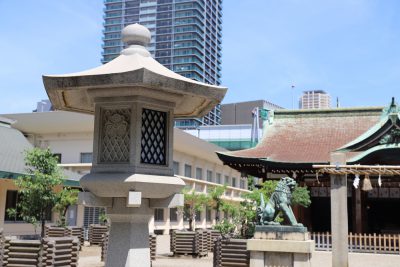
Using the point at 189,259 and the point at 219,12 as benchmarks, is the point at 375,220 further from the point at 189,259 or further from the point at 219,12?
the point at 219,12

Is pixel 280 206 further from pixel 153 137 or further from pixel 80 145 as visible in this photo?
pixel 80 145

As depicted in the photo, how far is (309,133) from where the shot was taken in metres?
23.9

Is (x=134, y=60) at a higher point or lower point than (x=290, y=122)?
lower

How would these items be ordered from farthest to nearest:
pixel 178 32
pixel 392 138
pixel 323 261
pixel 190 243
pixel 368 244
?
pixel 178 32, pixel 190 243, pixel 368 244, pixel 392 138, pixel 323 261

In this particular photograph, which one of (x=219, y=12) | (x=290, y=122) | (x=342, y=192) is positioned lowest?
(x=342, y=192)

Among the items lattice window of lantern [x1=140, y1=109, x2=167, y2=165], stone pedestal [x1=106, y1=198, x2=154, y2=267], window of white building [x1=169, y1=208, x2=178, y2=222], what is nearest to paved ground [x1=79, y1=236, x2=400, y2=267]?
stone pedestal [x1=106, y1=198, x2=154, y2=267]

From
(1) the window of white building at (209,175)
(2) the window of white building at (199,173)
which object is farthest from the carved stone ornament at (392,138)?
→ (1) the window of white building at (209,175)

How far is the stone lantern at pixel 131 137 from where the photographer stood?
291 inches

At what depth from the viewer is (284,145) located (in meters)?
22.9

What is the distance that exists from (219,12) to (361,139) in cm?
13383

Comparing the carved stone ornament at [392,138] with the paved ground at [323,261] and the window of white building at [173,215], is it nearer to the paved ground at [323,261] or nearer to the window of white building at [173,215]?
the paved ground at [323,261]

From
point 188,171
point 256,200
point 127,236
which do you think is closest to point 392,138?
point 256,200

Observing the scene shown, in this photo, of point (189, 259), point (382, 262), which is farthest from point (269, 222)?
point (189, 259)

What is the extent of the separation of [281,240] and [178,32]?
123 meters
